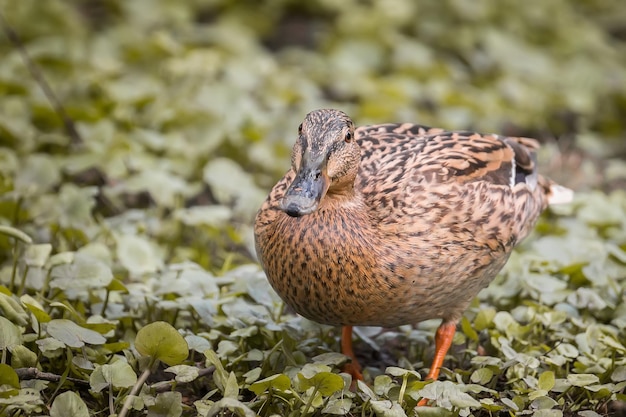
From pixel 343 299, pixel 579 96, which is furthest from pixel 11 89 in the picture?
pixel 579 96

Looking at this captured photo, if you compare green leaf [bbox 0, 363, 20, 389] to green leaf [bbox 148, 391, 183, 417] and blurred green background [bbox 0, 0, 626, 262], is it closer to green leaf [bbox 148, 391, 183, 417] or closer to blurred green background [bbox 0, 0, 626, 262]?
green leaf [bbox 148, 391, 183, 417]

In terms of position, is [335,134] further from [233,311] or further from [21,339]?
[21,339]

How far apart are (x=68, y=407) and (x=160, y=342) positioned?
1.37 feet

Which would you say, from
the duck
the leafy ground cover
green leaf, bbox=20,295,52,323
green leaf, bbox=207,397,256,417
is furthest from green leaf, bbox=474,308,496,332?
green leaf, bbox=20,295,52,323

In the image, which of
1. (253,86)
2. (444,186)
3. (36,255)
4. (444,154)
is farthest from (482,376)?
(253,86)

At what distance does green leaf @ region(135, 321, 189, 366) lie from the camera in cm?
333

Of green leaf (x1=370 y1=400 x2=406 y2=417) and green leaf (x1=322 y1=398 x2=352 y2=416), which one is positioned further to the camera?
green leaf (x1=322 y1=398 x2=352 y2=416)

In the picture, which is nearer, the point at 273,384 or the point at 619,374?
the point at 273,384

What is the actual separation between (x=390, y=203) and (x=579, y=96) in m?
4.59

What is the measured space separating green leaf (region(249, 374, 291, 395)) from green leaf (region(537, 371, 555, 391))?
1.07 meters

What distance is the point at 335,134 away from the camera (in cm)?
352

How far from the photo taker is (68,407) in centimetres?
314

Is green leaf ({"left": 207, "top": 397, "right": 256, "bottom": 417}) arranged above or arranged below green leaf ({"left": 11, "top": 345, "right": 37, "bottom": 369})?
above

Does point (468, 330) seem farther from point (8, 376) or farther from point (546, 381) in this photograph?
point (8, 376)
